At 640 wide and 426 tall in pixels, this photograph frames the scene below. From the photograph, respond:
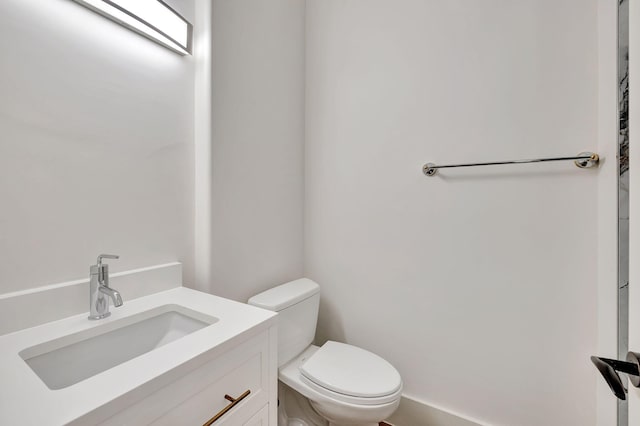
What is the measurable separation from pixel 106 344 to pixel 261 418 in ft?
1.65

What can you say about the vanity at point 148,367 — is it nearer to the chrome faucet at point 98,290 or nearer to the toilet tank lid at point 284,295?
the chrome faucet at point 98,290

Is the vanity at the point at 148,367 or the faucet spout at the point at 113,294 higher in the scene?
the faucet spout at the point at 113,294

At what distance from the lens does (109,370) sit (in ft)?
1.84

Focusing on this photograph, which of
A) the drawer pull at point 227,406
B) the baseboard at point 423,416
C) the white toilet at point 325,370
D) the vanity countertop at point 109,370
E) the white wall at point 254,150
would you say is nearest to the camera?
the vanity countertop at point 109,370

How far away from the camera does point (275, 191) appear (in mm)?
1490

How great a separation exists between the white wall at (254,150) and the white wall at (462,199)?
13 centimetres

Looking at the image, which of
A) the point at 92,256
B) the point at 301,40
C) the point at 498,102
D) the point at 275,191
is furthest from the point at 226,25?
the point at 498,102

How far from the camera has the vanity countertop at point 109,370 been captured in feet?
1.50

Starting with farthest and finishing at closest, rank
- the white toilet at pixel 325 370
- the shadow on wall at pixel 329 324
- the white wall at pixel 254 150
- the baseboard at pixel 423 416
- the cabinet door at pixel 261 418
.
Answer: the shadow on wall at pixel 329 324 < the baseboard at pixel 423 416 < the white wall at pixel 254 150 < the white toilet at pixel 325 370 < the cabinet door at pixel 261 418

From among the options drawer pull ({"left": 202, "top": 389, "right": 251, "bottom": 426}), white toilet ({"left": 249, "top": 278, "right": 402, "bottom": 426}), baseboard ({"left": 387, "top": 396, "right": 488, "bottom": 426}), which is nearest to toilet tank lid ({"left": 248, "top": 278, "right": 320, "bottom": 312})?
white toilet ({"left": 249, "top": 278, "right": 402, "bottom": 426})

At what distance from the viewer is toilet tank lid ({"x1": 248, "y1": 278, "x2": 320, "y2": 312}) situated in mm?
1210

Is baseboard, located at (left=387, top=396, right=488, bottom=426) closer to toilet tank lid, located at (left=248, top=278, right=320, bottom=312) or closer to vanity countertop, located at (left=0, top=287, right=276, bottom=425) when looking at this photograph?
toilet tank lid, located at (left=248, top=278, right=320, bottom=312)

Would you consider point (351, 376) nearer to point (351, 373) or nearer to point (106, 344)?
point (351, 373)

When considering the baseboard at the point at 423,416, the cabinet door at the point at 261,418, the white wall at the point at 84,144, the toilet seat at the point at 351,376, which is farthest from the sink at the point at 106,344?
the baseboard at the point at 423,416
